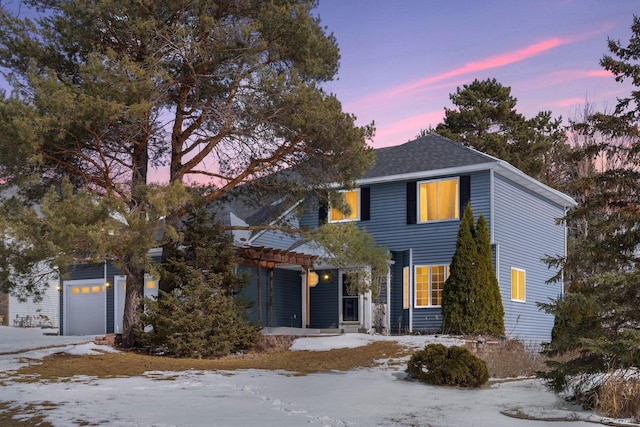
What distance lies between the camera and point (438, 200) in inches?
909

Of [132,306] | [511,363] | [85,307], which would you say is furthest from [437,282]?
[85,307]

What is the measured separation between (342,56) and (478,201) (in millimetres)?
7148

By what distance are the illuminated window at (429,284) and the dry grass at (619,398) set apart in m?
13.2

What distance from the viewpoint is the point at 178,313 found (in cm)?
1636

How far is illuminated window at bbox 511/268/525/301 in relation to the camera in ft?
76.9

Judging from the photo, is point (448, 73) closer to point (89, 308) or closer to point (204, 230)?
point (204, 230)

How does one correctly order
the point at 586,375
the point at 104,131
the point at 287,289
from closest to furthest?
1. the point at 586,375
2. the point at 104,131
3. the point at 287,289

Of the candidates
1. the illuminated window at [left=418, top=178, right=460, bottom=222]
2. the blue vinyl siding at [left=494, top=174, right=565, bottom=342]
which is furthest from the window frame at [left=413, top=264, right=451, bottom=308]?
the blue vinyl siding at [left=494, top=174, right=565, bottom=342]

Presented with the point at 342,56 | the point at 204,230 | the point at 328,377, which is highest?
the point at 342,56

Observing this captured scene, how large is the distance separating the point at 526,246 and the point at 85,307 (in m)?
16.2

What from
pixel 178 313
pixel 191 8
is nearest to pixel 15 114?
pixel 191 8

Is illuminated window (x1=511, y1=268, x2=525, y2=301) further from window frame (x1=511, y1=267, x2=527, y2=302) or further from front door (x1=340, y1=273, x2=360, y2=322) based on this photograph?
front door (x1=340, y1=273, x2=360, y2=322)

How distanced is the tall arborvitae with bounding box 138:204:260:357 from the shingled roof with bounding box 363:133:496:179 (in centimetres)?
804

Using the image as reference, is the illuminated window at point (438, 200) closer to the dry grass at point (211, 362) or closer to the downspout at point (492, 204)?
the downspout at point (492, 204)
